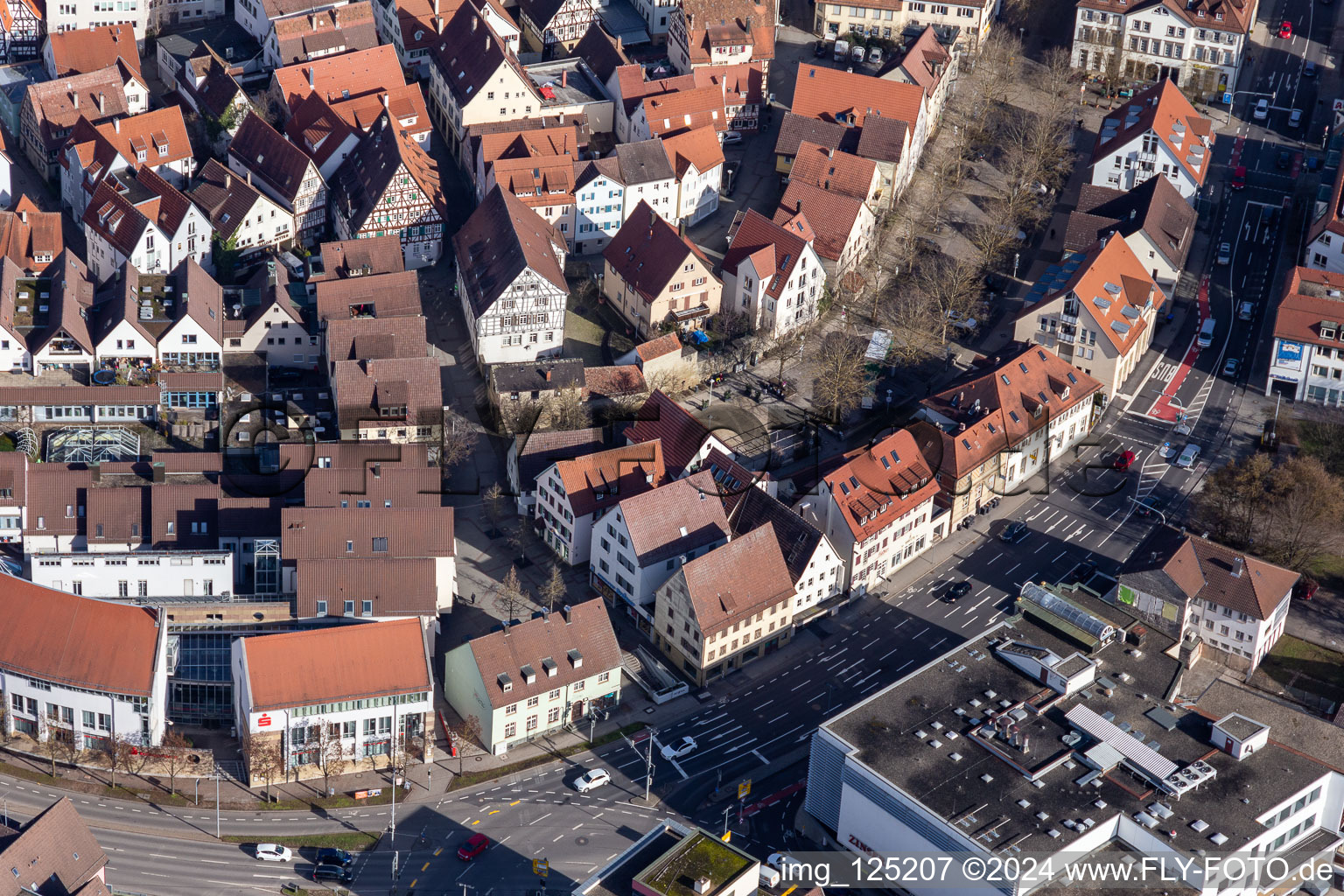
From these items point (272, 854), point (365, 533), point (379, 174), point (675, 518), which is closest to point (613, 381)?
point (675, 518)

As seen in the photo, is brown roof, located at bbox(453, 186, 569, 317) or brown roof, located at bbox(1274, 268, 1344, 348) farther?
brown roof, located at bbox(1274, 268, 1344, 348)

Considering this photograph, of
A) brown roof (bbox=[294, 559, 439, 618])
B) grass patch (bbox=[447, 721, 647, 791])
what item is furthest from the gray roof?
grass patch (bbox=[447, 721, 647, 791])

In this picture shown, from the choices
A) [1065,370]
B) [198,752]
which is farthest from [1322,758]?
[198,752]

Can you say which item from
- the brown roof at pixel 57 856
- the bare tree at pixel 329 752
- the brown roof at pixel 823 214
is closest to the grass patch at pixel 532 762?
the bare tree at pixel 329 752

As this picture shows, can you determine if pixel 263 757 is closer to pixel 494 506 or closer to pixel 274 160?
pixel 494 506

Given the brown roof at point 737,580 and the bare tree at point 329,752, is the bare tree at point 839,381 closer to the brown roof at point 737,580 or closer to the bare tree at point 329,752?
the brown roof at point 737,580

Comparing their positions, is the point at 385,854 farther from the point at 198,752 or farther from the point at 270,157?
the point at 270,157

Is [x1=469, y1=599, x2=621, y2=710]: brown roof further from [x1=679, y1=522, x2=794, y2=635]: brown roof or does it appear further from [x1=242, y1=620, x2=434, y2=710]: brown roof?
[x1=679, y1=522, x2=794, y2=635]: brown roof
